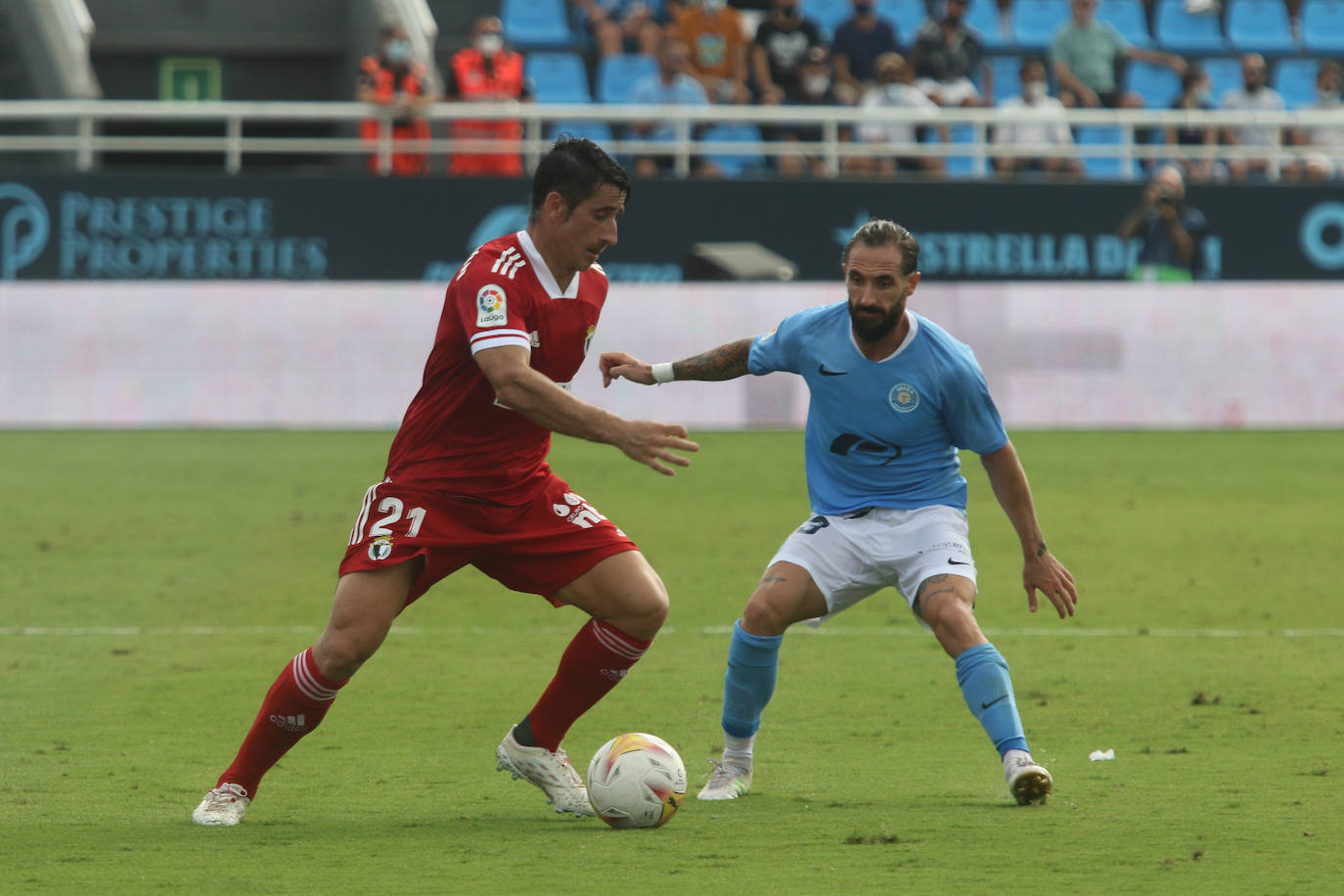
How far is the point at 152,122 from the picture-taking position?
77.8 ft

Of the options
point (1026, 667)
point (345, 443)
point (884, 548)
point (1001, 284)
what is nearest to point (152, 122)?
point (345, 443)

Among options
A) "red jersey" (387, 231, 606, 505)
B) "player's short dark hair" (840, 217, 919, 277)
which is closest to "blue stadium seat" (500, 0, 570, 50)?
"player's short dark hair" (840, 217, 919, 277)

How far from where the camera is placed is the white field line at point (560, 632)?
9.12 meters

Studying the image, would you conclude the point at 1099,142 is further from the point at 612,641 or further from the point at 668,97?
the point at 612,641

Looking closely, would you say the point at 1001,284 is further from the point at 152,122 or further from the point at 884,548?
the point at 884,548

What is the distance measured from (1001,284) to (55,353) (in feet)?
29.8

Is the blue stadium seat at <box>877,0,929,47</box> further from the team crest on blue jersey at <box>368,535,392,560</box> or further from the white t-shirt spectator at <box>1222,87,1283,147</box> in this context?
the team crest on blue jersey at <box>368,535,392,560</box>

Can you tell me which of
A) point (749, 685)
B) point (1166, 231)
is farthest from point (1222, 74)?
point (749, 685)

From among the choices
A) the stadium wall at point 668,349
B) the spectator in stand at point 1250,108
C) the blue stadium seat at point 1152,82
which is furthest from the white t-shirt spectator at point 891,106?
the blue stadium seat at point 1152,82

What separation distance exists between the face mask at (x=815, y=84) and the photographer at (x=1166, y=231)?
11.6ft

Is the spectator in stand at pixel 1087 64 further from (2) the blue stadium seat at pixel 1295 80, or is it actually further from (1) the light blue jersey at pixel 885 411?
(1) the light blue jersey at pixel 885 411

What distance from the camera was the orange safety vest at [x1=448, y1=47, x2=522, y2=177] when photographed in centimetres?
2027

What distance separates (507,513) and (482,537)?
4.2 inches

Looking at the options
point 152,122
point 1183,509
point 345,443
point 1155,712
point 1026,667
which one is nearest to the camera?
A: point 1155,712
